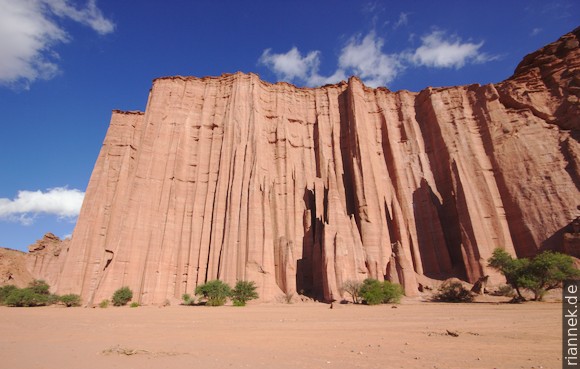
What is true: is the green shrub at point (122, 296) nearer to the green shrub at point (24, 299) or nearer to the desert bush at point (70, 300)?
the desert bush at point (70, 300)

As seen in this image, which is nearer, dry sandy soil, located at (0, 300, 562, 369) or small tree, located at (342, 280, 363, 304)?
dry sandy soil, located at (0, 300, 562, 369)

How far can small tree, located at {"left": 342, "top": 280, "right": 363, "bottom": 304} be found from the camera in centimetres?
2708

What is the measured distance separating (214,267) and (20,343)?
27.5m

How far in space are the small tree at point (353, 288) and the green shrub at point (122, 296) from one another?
68.5 ft

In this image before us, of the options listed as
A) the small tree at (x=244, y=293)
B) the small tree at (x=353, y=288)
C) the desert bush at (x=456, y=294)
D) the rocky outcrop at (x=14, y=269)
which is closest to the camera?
the desert bush at (x=456, y=294)

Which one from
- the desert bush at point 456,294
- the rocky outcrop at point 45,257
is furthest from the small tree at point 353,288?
the rocky outcrop at point 45,257

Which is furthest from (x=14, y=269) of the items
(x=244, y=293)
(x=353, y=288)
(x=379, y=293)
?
(x=379, y=293)

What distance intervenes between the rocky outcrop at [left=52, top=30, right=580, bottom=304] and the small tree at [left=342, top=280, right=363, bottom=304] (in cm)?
194

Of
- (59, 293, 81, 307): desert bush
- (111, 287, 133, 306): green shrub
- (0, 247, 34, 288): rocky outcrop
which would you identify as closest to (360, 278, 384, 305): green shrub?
(111, 287, 133, 306): green shrub

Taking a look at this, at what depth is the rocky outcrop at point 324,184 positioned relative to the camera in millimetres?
34281

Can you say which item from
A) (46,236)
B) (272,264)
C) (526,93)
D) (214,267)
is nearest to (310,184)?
(272,264)

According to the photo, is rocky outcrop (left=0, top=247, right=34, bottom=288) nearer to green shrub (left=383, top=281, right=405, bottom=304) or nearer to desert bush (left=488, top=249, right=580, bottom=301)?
green shrub (left=383, top=281, right=405, bottom=304)

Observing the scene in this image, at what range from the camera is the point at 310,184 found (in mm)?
43500

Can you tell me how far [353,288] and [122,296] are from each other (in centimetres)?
2194
